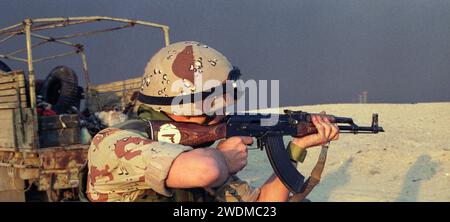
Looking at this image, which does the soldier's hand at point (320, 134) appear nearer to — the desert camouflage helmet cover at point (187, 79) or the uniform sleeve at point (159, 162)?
Answer: the desert camouflage helmet cover at point (187, 79)

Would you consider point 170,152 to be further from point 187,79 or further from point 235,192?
point 235,192

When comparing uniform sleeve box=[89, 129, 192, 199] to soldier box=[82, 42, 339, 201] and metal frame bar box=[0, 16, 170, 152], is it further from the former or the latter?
metal frame bar box=[0, 16, 170, 152]

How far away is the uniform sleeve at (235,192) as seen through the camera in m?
2.55

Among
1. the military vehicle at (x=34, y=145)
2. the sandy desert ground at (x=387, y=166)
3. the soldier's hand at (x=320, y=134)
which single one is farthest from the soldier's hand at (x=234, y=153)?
the sandy desert ground at (x=387, y=166)

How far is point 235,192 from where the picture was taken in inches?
104

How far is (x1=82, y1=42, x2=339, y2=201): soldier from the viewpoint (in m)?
1.91

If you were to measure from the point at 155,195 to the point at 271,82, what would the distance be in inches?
39.8

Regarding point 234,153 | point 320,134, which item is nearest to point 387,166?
point 320,134

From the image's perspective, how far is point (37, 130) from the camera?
253 inches

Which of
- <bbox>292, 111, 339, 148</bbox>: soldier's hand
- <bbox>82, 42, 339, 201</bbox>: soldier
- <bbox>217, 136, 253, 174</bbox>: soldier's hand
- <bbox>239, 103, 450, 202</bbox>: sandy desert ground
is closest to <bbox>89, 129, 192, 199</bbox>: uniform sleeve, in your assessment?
<bbox>82, 42, 339, 201</bbox>: soldier

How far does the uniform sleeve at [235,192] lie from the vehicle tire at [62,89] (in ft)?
18.8

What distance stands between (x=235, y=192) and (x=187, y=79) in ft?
2.20

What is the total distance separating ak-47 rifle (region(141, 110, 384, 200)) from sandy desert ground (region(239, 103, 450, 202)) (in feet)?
18.3
